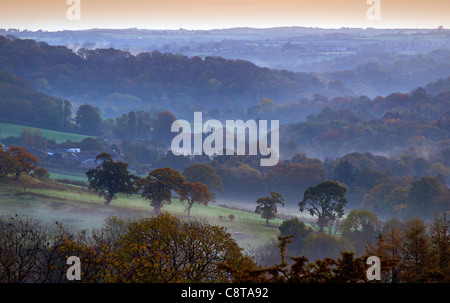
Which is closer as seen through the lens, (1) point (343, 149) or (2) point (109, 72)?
(1) point (343, 149)

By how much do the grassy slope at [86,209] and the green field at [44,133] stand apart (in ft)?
150

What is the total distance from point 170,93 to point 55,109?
51.5m

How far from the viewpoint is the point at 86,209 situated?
44906 millimetres

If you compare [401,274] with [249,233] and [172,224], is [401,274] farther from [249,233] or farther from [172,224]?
[249,233]

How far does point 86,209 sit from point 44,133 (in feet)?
192

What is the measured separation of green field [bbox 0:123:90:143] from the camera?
9596 centimetres

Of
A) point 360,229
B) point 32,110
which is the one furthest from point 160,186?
point 32,110

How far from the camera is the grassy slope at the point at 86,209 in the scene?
132ft

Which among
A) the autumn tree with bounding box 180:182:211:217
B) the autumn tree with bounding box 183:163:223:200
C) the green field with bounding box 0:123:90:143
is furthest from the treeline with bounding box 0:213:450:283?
the green field with bounding box 0:123:90:143

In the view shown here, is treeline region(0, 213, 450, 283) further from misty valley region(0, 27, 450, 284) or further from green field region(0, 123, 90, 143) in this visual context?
green field region(0, 123, 90, 143)

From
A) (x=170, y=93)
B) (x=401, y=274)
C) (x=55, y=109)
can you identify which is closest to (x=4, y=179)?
(x=401, y=274)

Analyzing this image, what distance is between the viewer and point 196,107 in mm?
144500

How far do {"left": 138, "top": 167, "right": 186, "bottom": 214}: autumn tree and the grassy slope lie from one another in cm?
110

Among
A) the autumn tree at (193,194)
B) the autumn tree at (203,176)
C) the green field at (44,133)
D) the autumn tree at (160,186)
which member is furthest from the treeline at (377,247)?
the green field at (44,133)
